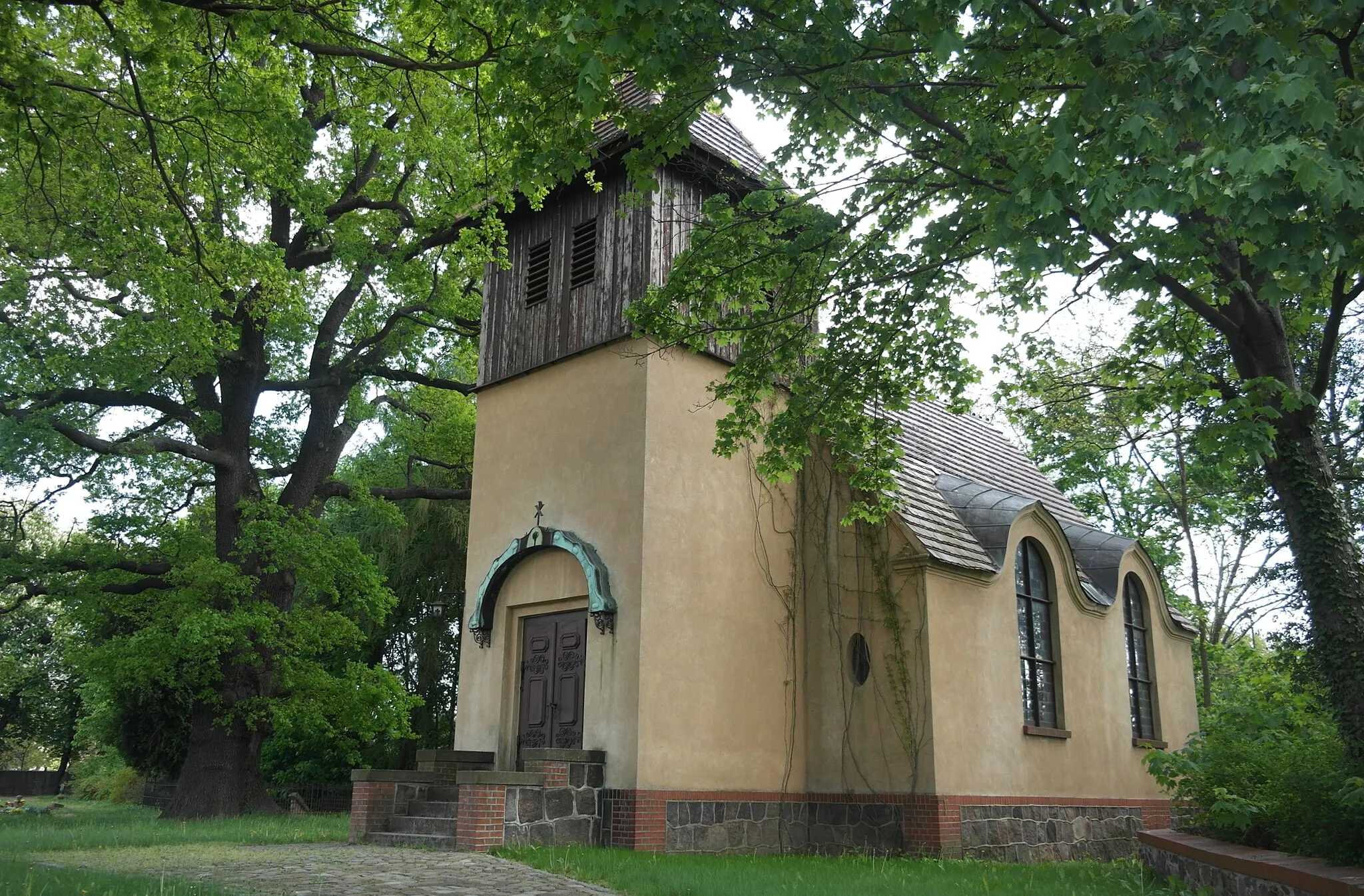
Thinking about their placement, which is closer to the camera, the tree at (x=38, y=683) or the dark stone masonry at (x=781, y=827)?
the dark stone masonry at (x=781, y=827)

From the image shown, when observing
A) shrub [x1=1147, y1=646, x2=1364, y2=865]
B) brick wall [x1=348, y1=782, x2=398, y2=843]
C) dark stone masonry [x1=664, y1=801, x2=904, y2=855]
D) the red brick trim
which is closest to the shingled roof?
dark stone masonry [x1=664, y1=801, x2=904, y2=855]

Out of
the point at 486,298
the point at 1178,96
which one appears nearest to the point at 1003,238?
the point at 1178,96

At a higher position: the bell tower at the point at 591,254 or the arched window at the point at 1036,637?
the bell tower at the point at 591,254

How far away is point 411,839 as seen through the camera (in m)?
11.7

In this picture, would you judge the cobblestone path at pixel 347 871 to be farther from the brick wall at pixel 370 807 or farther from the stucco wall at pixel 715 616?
the stucco wall at pixel 715 616

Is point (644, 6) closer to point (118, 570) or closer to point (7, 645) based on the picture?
point (118, 570)

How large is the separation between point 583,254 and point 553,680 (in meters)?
6.01

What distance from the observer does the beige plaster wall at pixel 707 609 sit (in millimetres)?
12891

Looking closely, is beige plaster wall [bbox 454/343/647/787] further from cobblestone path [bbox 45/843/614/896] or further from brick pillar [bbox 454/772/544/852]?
cobblestone path [bbox 45/843/614/896]

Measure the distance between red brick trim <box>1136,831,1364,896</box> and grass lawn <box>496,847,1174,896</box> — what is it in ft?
1.50

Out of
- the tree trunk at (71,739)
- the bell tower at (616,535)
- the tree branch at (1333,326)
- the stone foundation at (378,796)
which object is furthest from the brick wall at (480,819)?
the tree trunk at (71,739)

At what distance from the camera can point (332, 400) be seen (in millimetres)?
19672

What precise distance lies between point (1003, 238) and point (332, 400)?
50.2 feet

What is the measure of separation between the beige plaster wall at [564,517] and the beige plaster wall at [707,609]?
24 cm
